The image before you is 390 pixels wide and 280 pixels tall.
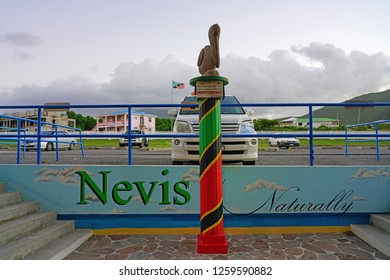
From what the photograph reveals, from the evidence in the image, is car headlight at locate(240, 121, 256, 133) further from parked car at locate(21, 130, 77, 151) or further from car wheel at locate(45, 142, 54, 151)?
car wheel at locate(45, 142, 54, 151)

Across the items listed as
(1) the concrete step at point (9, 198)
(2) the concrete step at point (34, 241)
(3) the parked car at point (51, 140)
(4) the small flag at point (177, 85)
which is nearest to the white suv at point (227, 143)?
(3) the parked car at point (51, 140)

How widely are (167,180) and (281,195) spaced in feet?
6.30

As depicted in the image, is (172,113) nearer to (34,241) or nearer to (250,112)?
(250,112)

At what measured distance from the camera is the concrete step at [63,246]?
3.38 meters

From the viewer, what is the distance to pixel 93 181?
4.50m

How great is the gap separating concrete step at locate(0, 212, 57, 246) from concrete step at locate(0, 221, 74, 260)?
76 mm

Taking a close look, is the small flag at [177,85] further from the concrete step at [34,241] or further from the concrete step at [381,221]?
the concrete step at [381,221]

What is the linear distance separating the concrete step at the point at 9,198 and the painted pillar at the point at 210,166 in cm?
313

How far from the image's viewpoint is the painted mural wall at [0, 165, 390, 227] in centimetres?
443

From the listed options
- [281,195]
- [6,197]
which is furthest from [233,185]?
[6,197]

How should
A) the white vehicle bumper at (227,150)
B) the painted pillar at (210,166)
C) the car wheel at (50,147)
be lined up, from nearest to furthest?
the painted pillar at (210,166)
the white vehicle bumper at (227,150)
the car wheel at (50,147)

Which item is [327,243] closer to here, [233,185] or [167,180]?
[233,185]

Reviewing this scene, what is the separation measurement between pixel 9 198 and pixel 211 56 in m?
3.86

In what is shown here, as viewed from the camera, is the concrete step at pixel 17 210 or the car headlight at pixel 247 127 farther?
the car headlight at pixel 247 127
